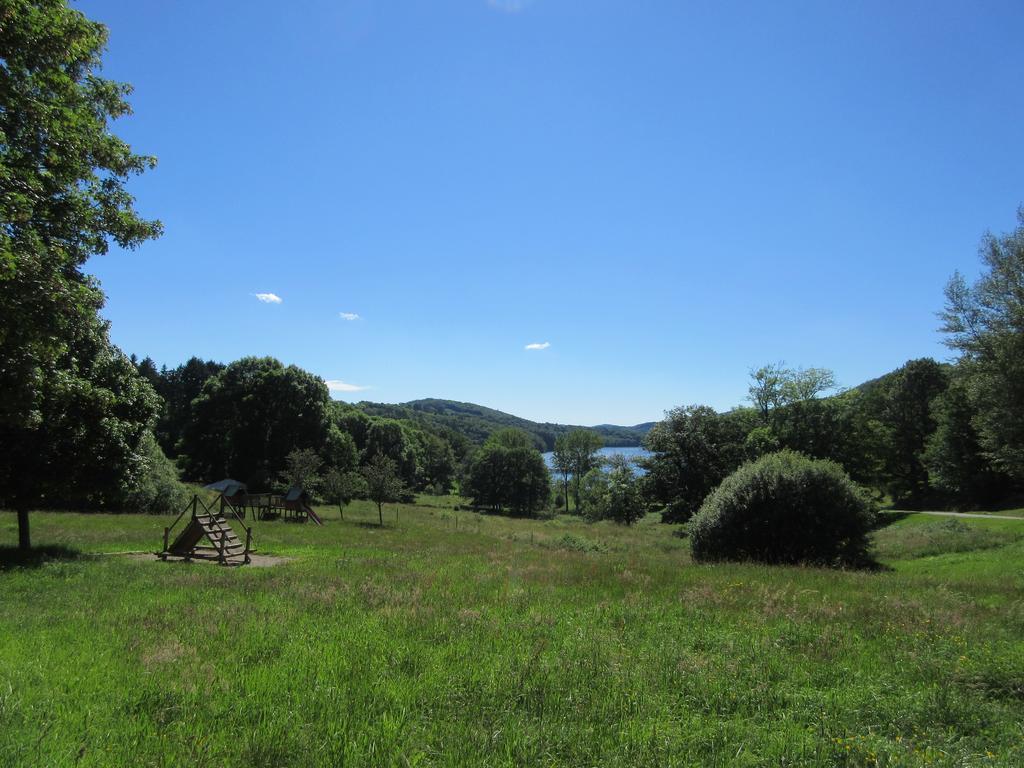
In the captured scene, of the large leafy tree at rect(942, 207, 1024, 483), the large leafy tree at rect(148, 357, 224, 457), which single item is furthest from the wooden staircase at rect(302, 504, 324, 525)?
the large leafy tree at rect(148, 357, 224, 457)

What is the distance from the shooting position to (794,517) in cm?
2241

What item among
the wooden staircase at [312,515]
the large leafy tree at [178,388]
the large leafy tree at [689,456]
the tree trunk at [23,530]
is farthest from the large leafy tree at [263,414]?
the tree trunk at [23,530]

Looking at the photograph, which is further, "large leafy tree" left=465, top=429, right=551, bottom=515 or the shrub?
"large leafy tree" left=465, top=429, right=551, bottom=515

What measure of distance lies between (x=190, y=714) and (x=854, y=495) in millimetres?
24727

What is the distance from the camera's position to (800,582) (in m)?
13.3

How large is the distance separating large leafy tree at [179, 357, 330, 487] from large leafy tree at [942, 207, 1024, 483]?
56.1 m

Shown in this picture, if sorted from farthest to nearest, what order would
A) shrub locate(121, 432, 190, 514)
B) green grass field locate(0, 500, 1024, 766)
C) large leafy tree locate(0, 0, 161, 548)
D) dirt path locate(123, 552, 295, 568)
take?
shrub locate(121, 432, 190, 514) < dirt path locate(123, 552, 295, 568) < large leafy tree locate(0, 0, 161, 548) < green grass field locate(0, 500, 1024, 766)

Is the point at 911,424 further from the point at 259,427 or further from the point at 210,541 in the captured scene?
the point at 259,427

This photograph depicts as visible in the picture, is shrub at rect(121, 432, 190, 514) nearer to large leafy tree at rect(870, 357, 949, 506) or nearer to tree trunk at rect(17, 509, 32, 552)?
tree trunk at rect(17, 509, 32, 552)

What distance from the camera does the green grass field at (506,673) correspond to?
4.65m

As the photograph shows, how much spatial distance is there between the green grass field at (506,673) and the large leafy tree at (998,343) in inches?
615

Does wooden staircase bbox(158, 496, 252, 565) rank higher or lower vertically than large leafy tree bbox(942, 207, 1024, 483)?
lower

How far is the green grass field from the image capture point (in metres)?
4.65

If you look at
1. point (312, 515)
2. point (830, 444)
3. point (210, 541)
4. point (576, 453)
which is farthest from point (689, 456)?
point (576, 453)
